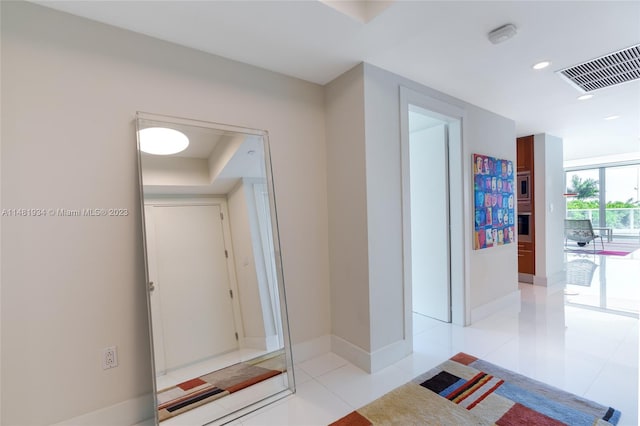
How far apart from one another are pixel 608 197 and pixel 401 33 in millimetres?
10776

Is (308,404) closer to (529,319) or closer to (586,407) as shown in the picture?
(586,407)

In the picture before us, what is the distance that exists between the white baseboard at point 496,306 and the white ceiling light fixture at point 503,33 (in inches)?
106

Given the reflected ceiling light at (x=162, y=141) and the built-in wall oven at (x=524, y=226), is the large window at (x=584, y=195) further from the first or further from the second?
the reflected ceiling light at (x=162, y=141)

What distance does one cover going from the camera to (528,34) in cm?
202

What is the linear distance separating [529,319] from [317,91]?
3.43m

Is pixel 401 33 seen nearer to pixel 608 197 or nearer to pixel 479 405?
pixel 479 405

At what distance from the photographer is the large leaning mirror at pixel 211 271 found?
75.2 inches

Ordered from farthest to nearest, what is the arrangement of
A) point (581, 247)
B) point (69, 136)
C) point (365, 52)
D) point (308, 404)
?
point (581, 247)
point (365, 52)
point (308, 404)
point (69, 136)

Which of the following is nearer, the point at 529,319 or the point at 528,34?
the point at 528,34

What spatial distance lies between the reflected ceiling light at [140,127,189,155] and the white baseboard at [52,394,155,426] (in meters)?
1.60

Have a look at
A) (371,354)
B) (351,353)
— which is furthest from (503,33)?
(351,353)

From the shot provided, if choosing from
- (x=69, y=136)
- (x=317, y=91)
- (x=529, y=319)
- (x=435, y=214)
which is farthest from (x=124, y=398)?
(x=529, y=319)

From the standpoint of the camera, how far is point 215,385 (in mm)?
2033

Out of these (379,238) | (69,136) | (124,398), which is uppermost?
(69,136)
